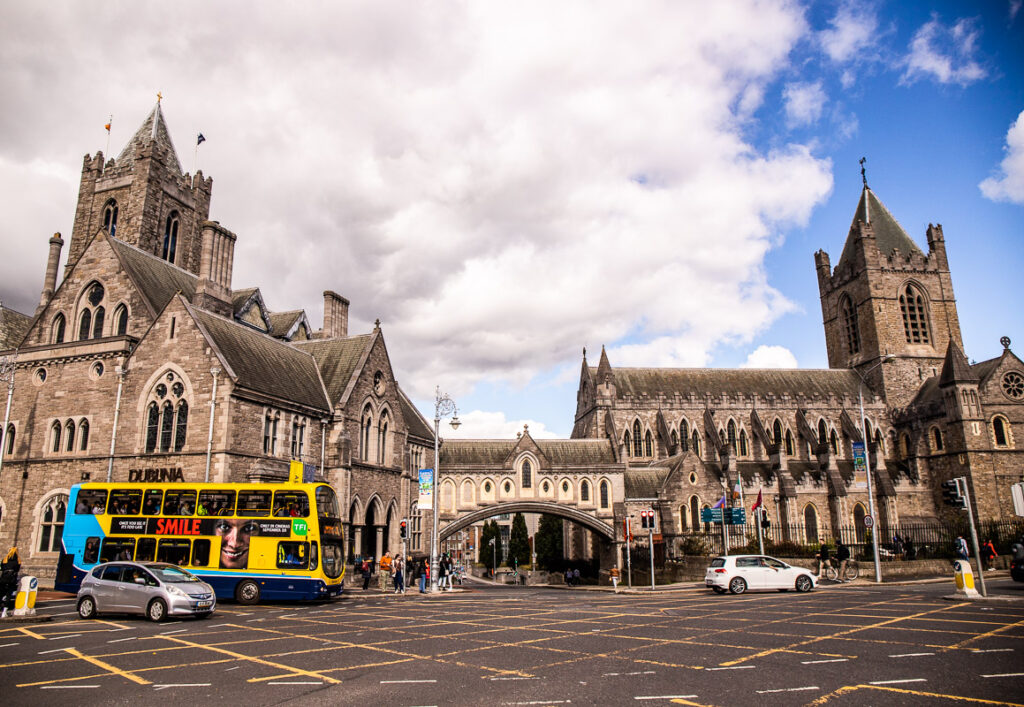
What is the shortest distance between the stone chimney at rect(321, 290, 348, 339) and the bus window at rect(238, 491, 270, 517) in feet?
64.8

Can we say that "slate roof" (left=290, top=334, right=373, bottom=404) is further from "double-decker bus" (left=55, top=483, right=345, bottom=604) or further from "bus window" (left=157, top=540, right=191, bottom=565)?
"bus window" (left=157, top=540, right=191, bottom=565)

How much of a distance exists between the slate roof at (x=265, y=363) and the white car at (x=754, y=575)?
19.6 m

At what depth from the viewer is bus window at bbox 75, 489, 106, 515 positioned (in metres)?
22.7

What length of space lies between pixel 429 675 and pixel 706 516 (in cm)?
3191

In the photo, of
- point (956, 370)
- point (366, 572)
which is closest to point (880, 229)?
point (956, 370)

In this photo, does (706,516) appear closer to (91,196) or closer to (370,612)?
(370,612)

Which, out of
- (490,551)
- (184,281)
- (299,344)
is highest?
(184,281)

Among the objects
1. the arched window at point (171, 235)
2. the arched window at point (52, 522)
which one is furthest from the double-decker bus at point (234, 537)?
the arched window at point (171, 235)

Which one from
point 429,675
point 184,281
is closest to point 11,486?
point 184,281

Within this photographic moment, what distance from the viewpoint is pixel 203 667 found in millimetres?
10445

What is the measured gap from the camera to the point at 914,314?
64.8 meters

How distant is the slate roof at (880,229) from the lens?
66375mm

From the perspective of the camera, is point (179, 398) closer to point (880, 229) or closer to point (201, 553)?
point (201, 553)

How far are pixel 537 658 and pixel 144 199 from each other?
43.7 meters
